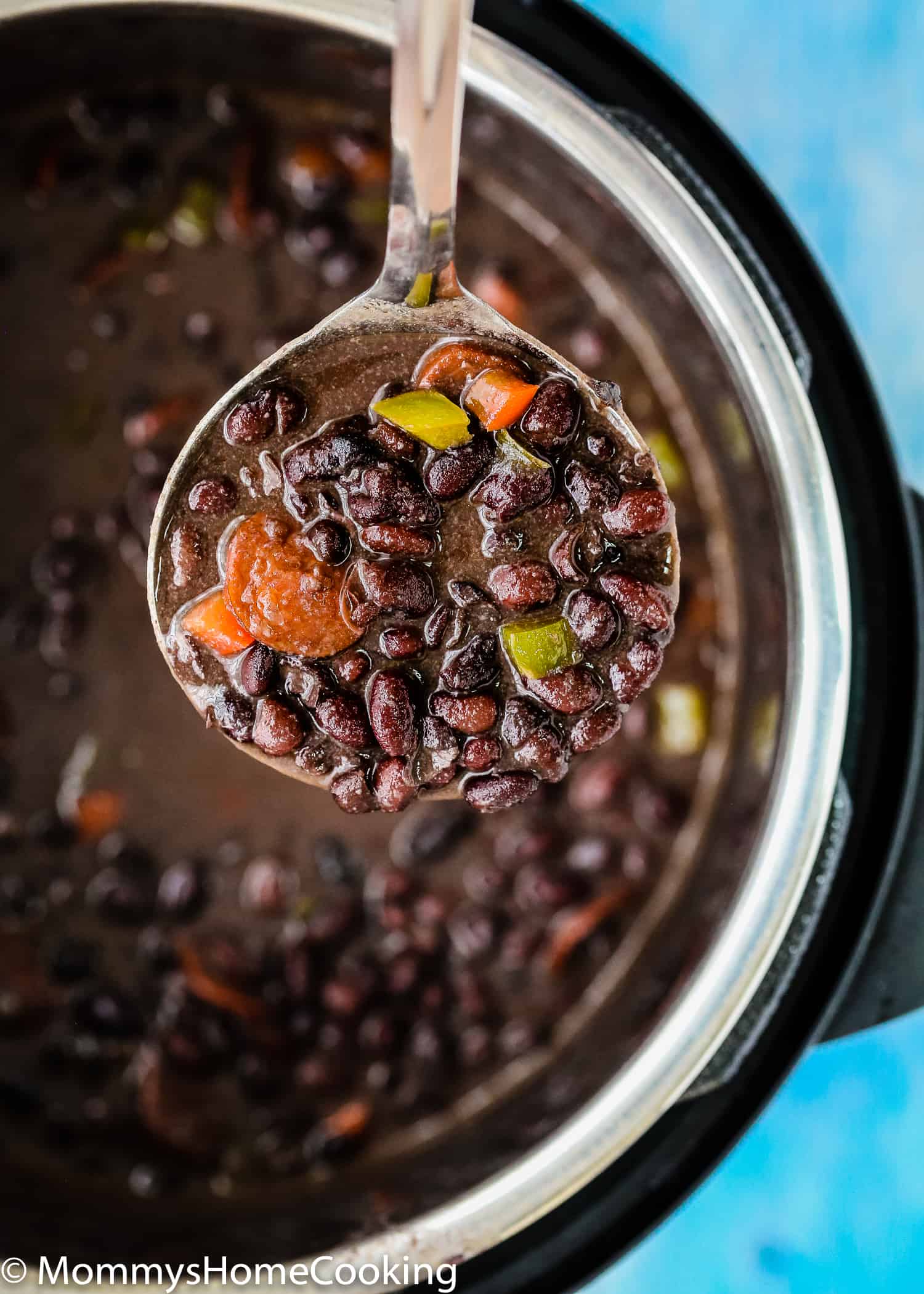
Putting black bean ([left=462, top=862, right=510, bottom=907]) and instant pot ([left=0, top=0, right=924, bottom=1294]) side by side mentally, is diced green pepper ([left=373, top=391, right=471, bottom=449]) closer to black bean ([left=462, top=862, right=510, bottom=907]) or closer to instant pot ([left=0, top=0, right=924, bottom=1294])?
instant pot ([left=0, top=0, right=924, bottom=1294])

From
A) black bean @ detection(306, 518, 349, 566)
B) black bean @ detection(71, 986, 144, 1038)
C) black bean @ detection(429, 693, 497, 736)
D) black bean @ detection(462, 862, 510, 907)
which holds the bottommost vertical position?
black bean @ detection(71, 986, 144, 1038)

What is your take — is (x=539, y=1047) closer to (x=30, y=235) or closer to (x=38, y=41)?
(x=30, y=235)

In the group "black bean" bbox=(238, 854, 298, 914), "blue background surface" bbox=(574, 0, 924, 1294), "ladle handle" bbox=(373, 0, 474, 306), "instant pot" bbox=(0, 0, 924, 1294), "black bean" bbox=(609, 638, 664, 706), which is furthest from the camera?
"black bean" bbox=(238, 854, 298, 914)

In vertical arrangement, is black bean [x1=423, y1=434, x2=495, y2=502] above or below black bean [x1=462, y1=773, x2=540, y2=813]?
above

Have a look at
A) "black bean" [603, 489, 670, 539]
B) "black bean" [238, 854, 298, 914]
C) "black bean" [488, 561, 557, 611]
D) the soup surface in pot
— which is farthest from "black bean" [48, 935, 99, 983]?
"black bean" [603, 489, 670, 539]

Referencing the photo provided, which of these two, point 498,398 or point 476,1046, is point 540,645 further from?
point 476,1046

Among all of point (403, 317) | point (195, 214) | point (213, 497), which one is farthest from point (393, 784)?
point (195, 214)

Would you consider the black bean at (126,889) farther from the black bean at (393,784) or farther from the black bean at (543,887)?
the black bean at (393,784)

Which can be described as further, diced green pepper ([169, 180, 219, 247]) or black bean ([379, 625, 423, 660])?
diced green pepper ([169, 180, 219, 247])
